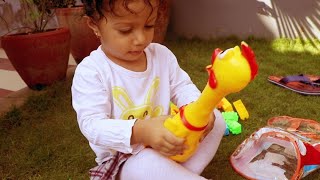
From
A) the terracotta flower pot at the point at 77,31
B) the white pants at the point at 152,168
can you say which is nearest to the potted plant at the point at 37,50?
the terracotta flower pot at the point at 77,31

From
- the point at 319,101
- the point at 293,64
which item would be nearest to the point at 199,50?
the point at 293,64

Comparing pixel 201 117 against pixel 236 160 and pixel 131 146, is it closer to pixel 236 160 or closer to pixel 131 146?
pixel 131 146

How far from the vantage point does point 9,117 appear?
158 cm

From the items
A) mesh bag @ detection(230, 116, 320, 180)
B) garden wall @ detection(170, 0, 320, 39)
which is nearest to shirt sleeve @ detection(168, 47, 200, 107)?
mesh bag @ detection(230, 116, 320, 180)

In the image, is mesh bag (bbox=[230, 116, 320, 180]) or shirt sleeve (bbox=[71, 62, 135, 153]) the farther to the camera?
mesh bag (bbox=[230, 116, 320, 180])

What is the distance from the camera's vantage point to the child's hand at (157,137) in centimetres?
76

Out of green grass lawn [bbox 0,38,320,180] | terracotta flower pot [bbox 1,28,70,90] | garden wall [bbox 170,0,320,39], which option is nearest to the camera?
green grass lawn [bbox 0,38,320,180]

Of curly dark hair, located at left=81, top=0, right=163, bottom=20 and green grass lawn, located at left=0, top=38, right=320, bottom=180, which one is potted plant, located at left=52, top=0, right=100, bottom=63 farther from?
curly dark hair, located at left=81, top=0, right=163, bottom=20

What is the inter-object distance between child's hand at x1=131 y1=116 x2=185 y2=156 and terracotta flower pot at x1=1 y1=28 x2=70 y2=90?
131 cm

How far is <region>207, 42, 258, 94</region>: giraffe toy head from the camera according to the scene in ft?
2.14

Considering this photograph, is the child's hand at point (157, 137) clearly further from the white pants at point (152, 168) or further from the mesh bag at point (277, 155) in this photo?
the mesh bag at point (277, 155)

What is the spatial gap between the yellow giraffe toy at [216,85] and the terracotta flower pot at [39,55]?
136cm

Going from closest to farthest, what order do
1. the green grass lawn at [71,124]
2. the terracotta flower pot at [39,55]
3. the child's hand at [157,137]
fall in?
the child's hand at [157,137] → the green grass lawn at [71,124] → the terracotta flower pot at [39,55]

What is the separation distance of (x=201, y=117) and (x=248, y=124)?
2.34ft
